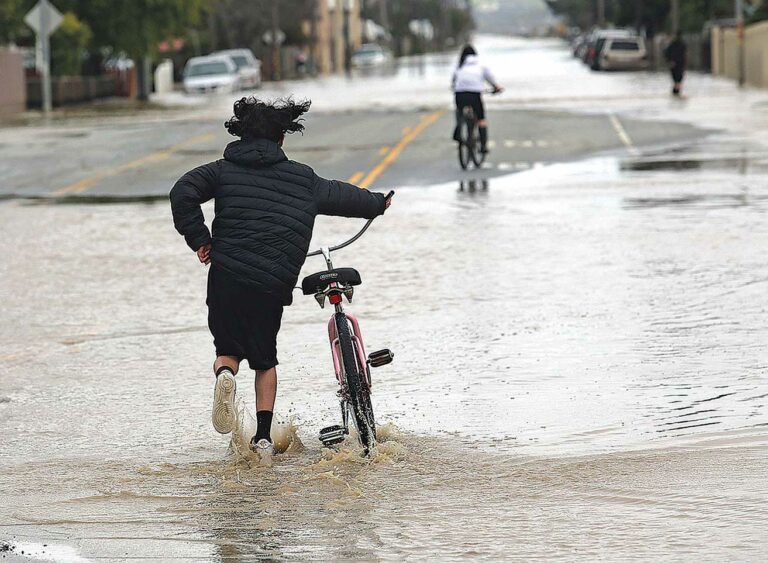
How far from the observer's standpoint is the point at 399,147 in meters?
28.8

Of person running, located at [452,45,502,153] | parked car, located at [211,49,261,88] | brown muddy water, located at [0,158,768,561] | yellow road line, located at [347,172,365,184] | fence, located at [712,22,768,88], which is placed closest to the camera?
brown muddy water, located at [0,158,768,561]

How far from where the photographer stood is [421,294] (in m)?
12.8

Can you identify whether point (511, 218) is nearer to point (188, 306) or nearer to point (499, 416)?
point (188, 306)

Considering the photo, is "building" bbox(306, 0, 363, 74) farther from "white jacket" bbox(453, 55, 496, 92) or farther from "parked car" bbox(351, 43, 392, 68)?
"white jacket" bbox(453, 55, 496, 92)

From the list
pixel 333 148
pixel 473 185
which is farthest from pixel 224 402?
pixel 333 148

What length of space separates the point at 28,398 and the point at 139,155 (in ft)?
65.9

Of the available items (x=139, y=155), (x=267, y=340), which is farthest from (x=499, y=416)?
(x=139, y=155)

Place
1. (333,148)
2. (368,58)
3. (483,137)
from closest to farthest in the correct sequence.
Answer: (483,137), (333,148), (368,58)

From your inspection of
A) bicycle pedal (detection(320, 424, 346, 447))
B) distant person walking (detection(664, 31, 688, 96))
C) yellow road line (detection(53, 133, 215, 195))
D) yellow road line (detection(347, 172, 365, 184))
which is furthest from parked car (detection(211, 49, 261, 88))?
bicycle pedal (detection(320, 424, 346, 447))

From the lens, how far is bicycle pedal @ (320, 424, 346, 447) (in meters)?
7.19

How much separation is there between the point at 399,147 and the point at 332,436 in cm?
2175

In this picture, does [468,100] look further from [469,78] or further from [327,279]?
[327,279]

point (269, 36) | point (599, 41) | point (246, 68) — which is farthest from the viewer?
point (269, 36)

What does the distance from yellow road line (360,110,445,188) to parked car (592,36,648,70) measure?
34825 mm
